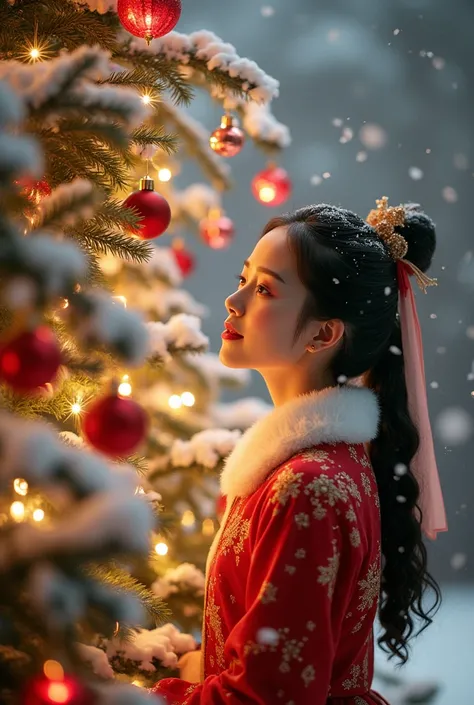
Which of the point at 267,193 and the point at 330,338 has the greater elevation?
the point at 267,193

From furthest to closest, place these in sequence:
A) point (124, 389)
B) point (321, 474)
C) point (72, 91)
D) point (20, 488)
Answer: point (124, 389), point (321, 474), point (20, 488), point (72, 91)

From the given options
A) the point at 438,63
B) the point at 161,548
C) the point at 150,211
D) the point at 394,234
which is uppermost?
the point at 438,63

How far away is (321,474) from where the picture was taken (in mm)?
1056

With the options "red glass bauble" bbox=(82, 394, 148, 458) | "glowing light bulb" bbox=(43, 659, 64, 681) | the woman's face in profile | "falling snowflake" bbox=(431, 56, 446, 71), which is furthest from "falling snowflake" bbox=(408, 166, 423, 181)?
"glowing light bulb" bbox=(43, 659, 64, 681)

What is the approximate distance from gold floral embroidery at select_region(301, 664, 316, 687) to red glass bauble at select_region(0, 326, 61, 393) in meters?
0.55

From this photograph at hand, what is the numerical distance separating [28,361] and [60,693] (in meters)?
0.30

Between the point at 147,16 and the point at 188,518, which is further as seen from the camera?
the point at 188,518

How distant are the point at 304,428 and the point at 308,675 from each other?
370 mm

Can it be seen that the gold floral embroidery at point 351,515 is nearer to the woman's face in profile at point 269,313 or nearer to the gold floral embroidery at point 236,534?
the gold floral embroidery at point 236,534

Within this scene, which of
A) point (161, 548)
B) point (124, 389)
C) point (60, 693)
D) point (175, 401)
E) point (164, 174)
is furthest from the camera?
point (175, 401)

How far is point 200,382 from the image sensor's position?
1.94 m

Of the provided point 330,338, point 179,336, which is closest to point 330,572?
point 330,338

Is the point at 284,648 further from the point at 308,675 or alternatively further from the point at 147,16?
the point at 147,16

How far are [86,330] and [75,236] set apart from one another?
0.36 metres
